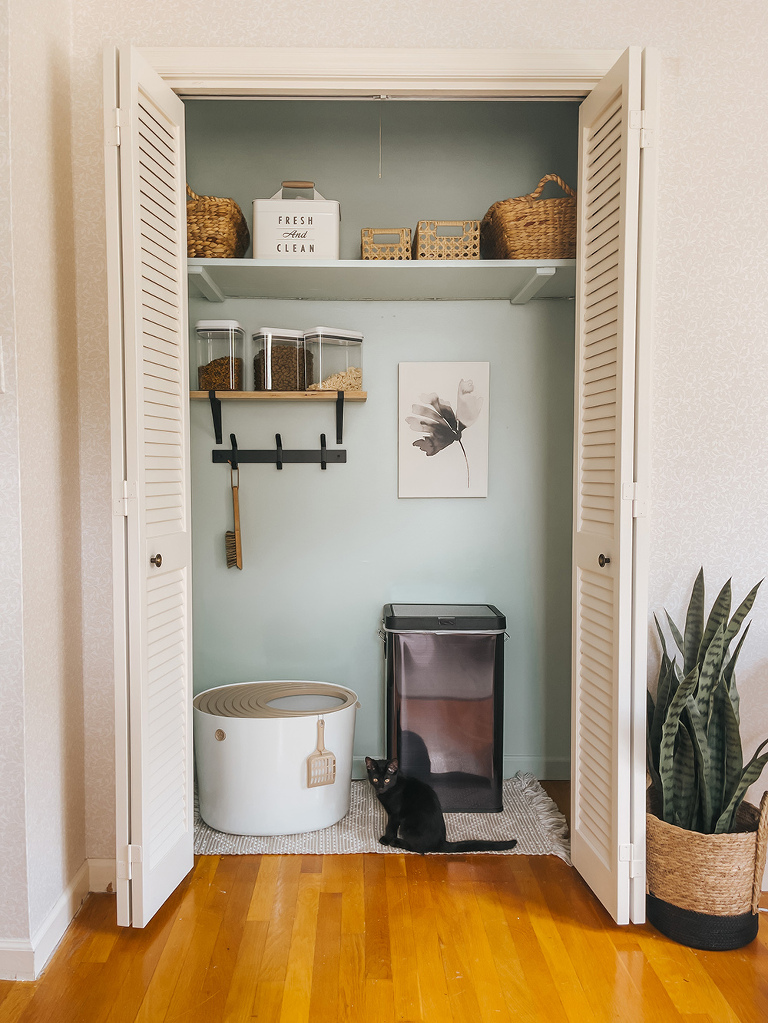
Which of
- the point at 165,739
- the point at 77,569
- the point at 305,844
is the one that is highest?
the point at 77,569

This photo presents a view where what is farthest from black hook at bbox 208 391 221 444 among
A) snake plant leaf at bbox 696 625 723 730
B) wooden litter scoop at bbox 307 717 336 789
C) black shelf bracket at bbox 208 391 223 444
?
snake plant leaf at bbox 696 625 723 730

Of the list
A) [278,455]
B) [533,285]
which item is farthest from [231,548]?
[533,285]

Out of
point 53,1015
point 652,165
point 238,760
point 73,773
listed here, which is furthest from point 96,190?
point 53,1015

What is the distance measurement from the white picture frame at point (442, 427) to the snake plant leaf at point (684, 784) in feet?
3.84

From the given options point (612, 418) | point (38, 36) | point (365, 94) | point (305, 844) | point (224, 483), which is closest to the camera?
point (38, 36)

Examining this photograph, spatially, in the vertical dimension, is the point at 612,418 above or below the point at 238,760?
above

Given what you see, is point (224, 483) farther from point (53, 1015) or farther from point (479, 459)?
point (53, 1015)

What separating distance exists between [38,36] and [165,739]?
177 cm

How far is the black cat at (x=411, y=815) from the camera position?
2.18m

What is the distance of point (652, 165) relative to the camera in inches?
67.4

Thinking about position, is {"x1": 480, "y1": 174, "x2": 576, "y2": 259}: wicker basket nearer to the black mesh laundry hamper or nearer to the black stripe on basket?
the black mesh laundry hamper

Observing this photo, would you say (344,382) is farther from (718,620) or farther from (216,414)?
(718,620)

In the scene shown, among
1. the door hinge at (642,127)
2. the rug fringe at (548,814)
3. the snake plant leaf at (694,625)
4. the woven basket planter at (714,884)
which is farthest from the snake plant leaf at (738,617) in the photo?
the door hinge at (642,127)

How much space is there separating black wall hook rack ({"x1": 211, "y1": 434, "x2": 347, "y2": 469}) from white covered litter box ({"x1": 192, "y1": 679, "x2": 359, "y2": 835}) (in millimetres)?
890
